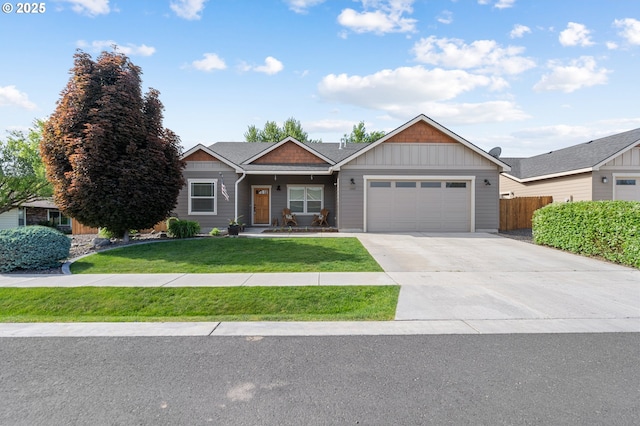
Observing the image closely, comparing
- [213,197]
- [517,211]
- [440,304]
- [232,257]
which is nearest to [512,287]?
[440,304]

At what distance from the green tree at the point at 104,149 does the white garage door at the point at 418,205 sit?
356 inches

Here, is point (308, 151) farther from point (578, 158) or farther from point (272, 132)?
point (272, 132)

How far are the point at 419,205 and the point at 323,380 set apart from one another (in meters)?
13.3

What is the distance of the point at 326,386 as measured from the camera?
3080mm

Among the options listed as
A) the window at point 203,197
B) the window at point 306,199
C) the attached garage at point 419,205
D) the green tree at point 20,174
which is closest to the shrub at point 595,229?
the attached garage at point 419,205

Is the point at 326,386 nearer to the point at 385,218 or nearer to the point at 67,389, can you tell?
the point at 67,389

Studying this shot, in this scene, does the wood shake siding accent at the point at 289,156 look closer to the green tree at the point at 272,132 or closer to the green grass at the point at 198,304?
the green grass at the point at 198,304

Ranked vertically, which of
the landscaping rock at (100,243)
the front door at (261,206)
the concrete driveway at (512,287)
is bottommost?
the concrete driveway at (512,287)

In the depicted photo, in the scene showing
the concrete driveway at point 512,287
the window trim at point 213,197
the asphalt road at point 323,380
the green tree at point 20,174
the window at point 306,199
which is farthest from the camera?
the green tree at point 20,174

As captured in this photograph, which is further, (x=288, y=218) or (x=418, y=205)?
(x=288, y=218)

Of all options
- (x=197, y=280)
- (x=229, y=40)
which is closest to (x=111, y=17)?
(x=229, y=40)

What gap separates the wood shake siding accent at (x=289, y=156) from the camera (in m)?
17.7

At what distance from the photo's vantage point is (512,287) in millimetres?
6566

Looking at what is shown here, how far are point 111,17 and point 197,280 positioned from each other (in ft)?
28.4
